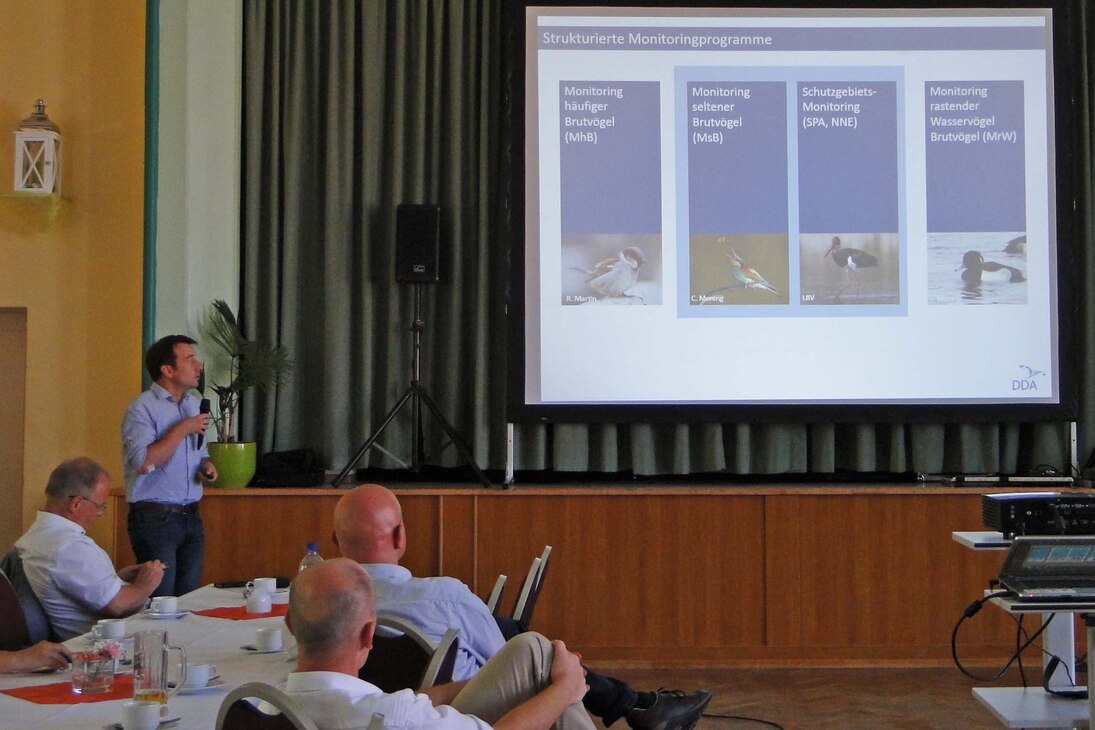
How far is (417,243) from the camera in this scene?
5773mm

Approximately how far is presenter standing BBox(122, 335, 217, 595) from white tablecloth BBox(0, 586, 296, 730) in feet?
3.76

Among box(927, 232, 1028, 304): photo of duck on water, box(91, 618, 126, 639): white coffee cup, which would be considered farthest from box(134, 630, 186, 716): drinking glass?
box(927, 232, 1028, 304): photo of duck on water

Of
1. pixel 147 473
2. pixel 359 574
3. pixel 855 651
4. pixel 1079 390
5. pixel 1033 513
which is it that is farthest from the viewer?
pixel 1079 390

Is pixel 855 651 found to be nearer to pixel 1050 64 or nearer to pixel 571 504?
pixel 571 504

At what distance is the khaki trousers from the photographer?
7.77 ft

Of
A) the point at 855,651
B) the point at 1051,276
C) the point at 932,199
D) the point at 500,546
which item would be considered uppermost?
the point at 932,199

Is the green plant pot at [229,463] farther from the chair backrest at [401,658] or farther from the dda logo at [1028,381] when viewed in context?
the dda logo at [1028,381]

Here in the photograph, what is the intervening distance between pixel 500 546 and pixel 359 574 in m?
3.54

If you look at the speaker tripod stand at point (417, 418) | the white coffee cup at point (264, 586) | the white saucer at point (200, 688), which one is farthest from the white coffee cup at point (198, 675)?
the speaker tripod stand at point (417, 418)

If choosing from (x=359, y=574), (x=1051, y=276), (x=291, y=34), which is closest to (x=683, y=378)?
(x=1051, y=276)

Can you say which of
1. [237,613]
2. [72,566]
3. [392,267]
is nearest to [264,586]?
[237,613]

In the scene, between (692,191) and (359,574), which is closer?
(359,574)

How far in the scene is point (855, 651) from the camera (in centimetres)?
540

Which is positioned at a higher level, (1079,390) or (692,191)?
(692,191)
